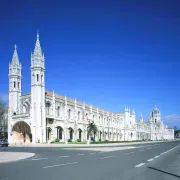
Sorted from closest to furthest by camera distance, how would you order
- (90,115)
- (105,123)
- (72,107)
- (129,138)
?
(72,107) < (90,115) < (105,123) < (129,138)

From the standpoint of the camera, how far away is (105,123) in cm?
10181

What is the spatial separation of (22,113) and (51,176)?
6034 cm

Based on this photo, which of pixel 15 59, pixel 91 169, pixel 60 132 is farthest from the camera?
pixel 15 59

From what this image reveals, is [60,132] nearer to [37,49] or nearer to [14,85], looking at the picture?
[14,85]

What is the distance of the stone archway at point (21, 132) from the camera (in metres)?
70.7

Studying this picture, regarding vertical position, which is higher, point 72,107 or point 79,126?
point 72,107

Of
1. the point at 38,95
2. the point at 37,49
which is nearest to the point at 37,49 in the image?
the point at 37,49

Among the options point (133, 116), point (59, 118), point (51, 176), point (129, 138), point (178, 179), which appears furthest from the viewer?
point (133, 116)

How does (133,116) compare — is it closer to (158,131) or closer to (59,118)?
(158,131)

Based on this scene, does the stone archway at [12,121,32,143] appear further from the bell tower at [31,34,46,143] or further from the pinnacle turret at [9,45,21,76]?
the pinnacle turret at [9,45,21,76]

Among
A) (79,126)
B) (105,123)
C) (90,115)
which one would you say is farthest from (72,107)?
(105,123)

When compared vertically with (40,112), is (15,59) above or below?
above

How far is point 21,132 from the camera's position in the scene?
237 feet

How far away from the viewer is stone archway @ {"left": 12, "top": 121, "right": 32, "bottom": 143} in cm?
7069
